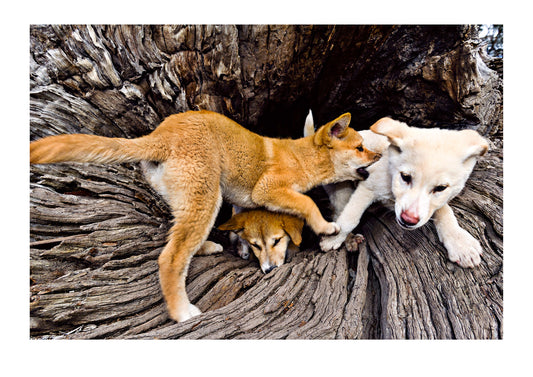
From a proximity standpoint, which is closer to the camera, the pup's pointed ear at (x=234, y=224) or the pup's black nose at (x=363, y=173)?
the pup's black nose at (x=363, y=173)

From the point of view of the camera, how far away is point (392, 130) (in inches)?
111

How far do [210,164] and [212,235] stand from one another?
1.21m

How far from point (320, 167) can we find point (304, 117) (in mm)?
895

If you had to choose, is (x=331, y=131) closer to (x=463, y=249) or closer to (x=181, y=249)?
(x=463, y=249)

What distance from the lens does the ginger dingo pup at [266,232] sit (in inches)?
138

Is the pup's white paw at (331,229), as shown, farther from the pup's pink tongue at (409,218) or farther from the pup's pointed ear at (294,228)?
the pup's pink tongue at (409,218)

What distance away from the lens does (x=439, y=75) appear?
11.1 ft

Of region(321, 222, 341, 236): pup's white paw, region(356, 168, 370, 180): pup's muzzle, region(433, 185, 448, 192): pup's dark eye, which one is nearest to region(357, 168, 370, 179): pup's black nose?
region(356, 168, 370, 180): pup's muzzle

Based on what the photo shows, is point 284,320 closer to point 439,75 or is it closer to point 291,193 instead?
point 291,193

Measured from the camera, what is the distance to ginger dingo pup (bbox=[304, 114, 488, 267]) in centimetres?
252

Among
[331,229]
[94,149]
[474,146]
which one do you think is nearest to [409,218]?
[474,146]

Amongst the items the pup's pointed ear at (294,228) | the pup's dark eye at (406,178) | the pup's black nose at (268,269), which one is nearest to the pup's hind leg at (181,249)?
the pup's black nose at (268,269)

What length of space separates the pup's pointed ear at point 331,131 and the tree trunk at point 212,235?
479 millimetres

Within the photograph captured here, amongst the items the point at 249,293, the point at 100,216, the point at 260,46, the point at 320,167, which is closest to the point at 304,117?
the point at 320,167
